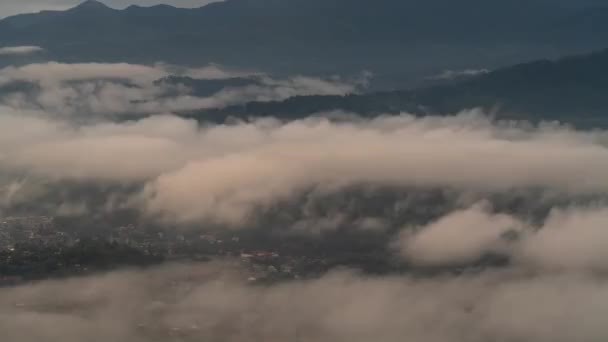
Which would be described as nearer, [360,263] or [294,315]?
[294,315]

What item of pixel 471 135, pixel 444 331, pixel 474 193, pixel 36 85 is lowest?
pixel 444 331

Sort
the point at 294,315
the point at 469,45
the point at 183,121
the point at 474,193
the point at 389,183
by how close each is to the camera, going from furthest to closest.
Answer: the point at 469,45
the point at 183,121
the point at 389,183
the point at 474,193
the point at 294,315

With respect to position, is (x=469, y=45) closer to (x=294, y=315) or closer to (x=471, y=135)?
(x=471, y=135)

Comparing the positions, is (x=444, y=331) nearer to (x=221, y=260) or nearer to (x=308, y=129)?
(x=221, y=260)

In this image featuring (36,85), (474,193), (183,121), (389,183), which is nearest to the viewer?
(474,193)

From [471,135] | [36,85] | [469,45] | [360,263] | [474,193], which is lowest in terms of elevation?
[360,263]

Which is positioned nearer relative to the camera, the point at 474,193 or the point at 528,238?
the point at 528,238

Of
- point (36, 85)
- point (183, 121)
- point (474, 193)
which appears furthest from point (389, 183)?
point (36, 85)

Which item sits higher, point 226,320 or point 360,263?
point 360,263

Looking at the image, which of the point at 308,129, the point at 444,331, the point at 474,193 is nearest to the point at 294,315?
the point at 444,331
